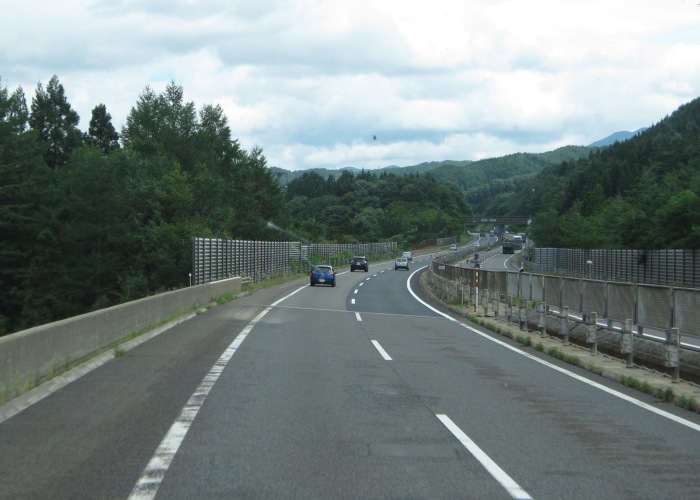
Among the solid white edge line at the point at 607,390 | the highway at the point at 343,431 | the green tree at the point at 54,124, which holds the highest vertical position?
the green tree at the point at 54,124

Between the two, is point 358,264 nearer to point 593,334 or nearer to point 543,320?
point 543,320

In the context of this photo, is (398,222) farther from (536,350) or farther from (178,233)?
(536,350)

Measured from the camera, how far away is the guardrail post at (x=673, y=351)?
12180 millimetres

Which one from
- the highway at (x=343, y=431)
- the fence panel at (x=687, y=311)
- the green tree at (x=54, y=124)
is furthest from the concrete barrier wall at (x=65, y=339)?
the green tree at (x=54, y=124)

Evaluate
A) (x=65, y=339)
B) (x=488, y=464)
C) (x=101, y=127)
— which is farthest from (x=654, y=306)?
(x=101, y=127)

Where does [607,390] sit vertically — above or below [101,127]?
below

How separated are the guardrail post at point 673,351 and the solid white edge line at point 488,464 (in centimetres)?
477

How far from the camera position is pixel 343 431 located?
8586 mm

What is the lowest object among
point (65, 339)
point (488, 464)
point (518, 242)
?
point (488, 464)

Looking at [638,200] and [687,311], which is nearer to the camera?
[687,311]

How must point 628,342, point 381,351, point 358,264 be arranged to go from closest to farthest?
point 628,342 → point 381,351 → point 358,264

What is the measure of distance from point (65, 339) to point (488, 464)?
8415mm

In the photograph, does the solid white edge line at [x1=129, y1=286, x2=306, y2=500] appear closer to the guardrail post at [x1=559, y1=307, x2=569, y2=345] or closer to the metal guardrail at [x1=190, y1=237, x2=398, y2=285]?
the guardrail post at [x1=559, y1=307, x2=569, y2=345]

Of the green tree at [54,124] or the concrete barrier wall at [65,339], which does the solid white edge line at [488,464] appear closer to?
the concrete barrier wall at [65,339]
